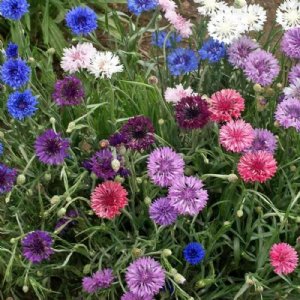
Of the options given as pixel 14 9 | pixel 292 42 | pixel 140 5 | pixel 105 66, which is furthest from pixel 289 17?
pixel 14 9

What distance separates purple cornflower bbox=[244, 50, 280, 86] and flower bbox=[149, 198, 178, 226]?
45 centimetres

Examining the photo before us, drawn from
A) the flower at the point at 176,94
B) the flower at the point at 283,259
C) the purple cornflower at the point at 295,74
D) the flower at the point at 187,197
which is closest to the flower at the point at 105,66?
the flower at the point at 176,94

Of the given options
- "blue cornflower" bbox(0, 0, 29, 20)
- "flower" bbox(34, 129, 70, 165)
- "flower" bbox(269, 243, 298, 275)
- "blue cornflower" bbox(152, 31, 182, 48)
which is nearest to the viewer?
"flower" bbox(269, 243, 298, 275)

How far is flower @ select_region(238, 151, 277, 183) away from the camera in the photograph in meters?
1.58

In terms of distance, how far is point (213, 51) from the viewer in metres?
1.96

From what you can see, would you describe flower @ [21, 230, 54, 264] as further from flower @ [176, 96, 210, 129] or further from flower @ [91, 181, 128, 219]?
flower @ [176, 96, 210, 129]

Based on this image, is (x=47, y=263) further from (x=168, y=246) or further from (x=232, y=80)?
(x=232, y=80)

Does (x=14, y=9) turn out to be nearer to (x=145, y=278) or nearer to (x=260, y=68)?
(x=260, y=68)

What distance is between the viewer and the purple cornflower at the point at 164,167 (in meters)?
1.62

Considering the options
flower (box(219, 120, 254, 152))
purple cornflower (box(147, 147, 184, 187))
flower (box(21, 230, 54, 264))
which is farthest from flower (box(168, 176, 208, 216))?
flower (box(21, 230, 54, 264))

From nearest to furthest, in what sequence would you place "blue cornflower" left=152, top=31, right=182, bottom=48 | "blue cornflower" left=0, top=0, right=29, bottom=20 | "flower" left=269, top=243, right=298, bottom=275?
"flower" left=269, top=243, right=298, bottom=275, "blue cornflower" left=0, top=0, right=29, bottom=20, "blue cornflower" left=152, top=31, right=182, bottom=48

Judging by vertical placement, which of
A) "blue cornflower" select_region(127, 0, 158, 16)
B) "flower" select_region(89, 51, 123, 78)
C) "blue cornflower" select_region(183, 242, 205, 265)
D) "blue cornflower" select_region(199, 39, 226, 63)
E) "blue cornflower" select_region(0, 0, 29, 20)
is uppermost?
"blue cornflower" select_region(127, 0, 158, 16)

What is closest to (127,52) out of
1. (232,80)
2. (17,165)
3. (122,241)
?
(232,80)

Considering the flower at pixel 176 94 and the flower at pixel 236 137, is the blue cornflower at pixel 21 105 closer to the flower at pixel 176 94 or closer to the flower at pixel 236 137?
the flower at pixel 176 94
